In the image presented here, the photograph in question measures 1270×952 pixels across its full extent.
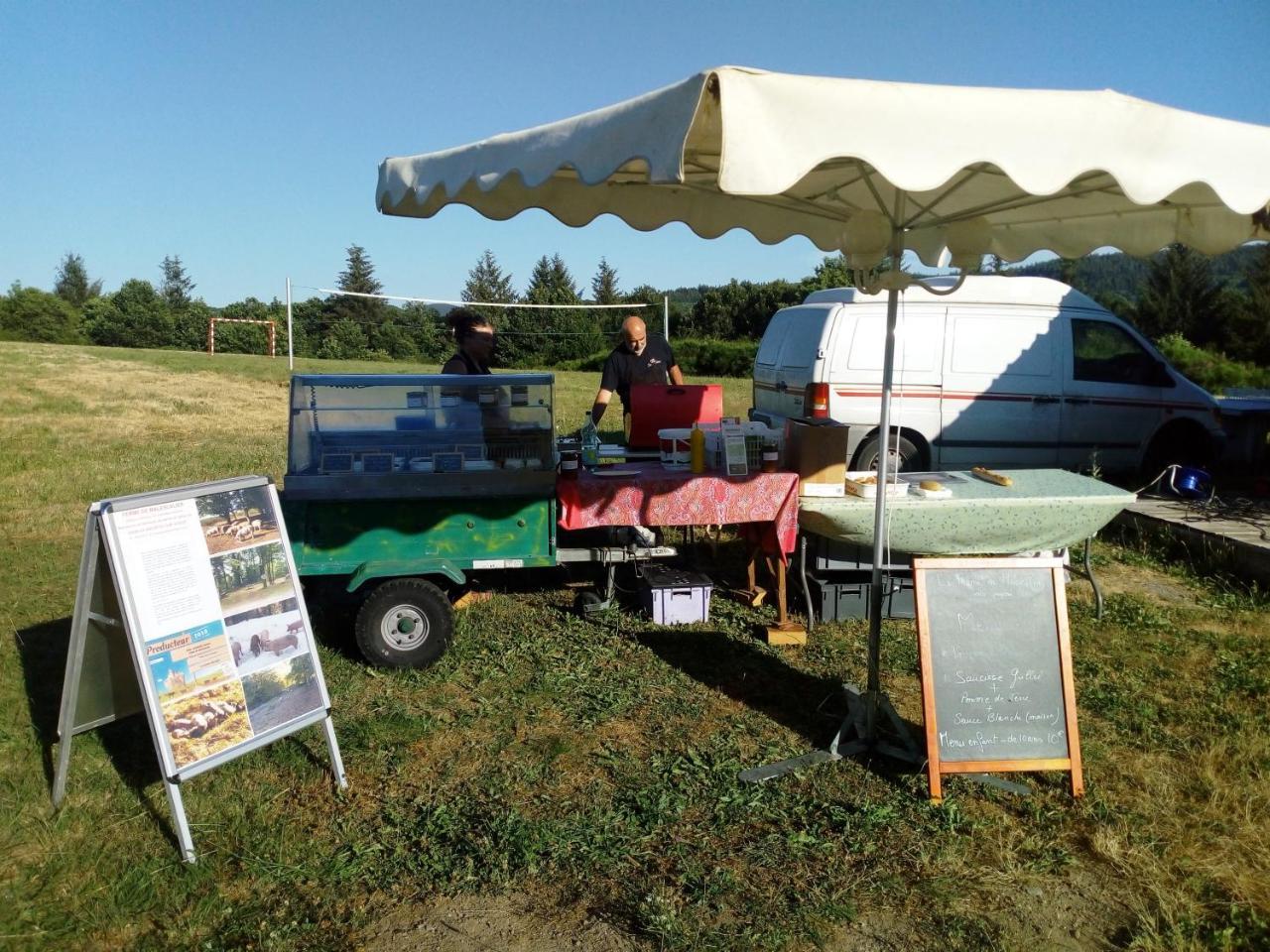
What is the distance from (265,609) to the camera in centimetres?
337

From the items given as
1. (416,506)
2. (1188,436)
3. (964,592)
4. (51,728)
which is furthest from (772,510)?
(1188,436)

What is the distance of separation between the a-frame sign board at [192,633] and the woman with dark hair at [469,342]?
215 cm

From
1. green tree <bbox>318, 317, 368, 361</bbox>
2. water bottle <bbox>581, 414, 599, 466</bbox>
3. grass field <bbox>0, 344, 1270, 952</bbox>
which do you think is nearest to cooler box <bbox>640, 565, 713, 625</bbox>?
grass field <bbox>0, 344, 1270, 952</bbox>

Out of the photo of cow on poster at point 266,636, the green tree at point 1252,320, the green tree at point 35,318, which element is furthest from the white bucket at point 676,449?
the green tree at point 35,318

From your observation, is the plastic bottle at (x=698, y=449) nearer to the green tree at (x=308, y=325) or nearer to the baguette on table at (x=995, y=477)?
the baguette on table at (x=995, y=477)

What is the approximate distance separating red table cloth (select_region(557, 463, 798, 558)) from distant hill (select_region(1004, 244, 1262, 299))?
24.8m

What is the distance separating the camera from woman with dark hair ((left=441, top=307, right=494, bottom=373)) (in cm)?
548

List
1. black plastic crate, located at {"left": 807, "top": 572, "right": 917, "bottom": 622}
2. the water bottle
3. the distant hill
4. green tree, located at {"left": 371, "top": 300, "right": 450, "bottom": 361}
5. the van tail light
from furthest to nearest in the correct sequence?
1. green tree, located at {"left": 371, "top": 300, "right": 450, "bottom": 361}
2. the distant hill
3. the van tail light
4. black plastic crate, located at {"left": 807, "top": 572, "right": 917, "bottom": 622}
5. the water bottle

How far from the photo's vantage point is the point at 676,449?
5.25 m

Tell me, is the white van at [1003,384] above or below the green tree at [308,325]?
below

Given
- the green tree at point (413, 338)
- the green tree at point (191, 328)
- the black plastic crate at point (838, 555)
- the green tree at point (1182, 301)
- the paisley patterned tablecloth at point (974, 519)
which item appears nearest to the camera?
the paisley patterned tablecloth at point (974, 519)

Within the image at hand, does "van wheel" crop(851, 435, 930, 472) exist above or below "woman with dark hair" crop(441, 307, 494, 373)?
below

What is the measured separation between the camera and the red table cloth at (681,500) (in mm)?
4762

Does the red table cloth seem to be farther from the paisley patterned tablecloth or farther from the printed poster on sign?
the printed poster on sign
